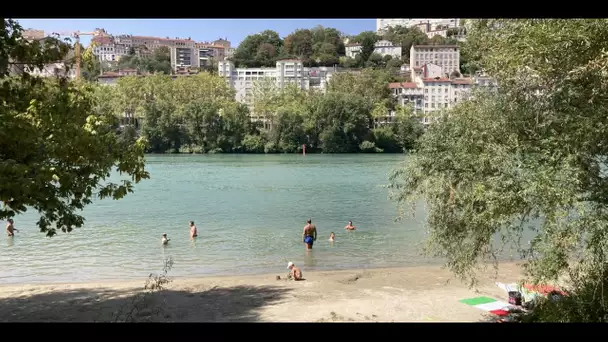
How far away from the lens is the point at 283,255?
52.0 ft

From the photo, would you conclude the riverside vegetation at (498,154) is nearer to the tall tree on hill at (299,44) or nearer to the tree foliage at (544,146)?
the tree foliage at (544,146)

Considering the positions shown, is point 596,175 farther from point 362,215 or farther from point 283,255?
point 362,215

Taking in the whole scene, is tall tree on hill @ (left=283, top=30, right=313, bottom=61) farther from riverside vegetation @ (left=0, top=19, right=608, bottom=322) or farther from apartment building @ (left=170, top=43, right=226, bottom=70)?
riverside vegetation @ (left=0, top=19, right=608, bottom=322)

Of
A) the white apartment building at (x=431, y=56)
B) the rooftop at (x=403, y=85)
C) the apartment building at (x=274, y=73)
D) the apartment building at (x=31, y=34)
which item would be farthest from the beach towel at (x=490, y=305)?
the white apartment building at (x=431, y=56)

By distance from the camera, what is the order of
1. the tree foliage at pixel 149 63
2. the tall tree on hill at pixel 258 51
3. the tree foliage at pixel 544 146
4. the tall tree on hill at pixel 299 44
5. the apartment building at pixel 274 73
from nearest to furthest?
the tree foliage at pixel 544 146 < the apartment building at pixel 274 73 < the tall tree on hill at pixel 258 51 < the tall tree on hill at pixel 299 44 < the tree foliage at pixel 149 63

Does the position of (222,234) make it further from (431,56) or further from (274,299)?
(431,56)

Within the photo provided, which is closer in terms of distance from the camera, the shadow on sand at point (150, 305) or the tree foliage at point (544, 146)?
the tree foliage at point (544, 146)

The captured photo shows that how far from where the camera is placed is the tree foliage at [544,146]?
454cm

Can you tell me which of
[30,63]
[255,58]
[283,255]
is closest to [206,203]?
[283,255]

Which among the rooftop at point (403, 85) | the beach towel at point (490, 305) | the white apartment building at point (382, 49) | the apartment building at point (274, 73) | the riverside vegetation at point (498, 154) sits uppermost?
the white apartment building at point (382, 49)

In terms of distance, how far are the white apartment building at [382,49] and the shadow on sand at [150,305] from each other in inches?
5455

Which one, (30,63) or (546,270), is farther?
(30,63)

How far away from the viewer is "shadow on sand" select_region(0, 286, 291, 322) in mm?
9109
